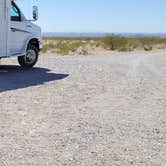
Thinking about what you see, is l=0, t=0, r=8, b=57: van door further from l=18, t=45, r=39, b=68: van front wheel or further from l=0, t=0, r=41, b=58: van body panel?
l=18, t=45, r=39, b=68: van front wheel

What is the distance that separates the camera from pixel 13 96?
1109 cm

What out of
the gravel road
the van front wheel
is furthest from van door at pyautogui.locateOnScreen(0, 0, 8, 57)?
the van front wheel

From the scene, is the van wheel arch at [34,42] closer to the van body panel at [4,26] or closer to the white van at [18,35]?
the white van at [18,35]

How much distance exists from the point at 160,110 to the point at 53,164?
4.06 m

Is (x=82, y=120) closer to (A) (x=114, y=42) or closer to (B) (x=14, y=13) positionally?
(B) (x=14, y=13)

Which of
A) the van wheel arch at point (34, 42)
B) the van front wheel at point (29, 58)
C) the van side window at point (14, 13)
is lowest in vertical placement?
the van front wheel at point (29, 58)

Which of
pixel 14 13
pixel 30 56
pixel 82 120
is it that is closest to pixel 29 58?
pixel 30 56

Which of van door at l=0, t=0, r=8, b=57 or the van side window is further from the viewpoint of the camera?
→ the van side window

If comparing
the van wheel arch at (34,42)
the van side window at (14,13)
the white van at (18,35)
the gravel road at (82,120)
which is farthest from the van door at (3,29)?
the van wheel arch at (34,42)

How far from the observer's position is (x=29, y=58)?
1756 cm

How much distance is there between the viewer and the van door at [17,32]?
16.3 metres

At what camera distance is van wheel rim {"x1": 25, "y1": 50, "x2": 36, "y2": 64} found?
1747 cm

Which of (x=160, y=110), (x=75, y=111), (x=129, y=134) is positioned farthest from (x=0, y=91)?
(x=129, y=134)

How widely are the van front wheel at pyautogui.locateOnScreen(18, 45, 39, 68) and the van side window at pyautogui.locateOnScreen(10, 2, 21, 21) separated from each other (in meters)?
1.34
